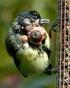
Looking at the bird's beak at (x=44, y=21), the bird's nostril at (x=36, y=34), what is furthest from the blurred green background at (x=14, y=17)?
the bird's nostril at (x=36, y=34)

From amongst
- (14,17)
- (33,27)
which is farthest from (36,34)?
(14,17)

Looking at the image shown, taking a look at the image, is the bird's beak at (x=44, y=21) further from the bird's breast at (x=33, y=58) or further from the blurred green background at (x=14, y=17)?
the bird's breast at (x=33, y=58)

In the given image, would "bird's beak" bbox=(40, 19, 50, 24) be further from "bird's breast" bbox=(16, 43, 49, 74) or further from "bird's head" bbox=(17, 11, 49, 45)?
"bird's breast" bbox=(16, 43, 49, 74)

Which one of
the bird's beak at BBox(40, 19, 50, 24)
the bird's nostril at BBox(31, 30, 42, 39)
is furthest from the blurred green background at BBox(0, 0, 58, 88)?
the bird's nostril at BBox(31, 30, 42, 39)

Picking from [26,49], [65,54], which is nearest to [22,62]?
[26,49]

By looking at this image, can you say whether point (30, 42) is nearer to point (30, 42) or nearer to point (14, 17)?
point (30, 42)
